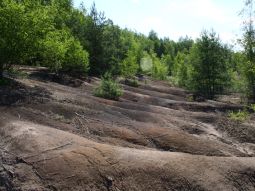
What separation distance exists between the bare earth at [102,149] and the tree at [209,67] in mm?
32903

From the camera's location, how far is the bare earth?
45.5 ft

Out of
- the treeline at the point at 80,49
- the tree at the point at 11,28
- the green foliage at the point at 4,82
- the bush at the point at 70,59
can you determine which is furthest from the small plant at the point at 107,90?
the bush at the point at 70,59

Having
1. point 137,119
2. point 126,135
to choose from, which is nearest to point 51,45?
point 137,119

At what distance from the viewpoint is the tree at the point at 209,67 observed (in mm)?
57375

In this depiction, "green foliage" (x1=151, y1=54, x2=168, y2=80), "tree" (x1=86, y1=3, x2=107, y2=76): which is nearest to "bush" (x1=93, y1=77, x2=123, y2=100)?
"tree" (x1=86, y1=3, x2=107, y2=76)

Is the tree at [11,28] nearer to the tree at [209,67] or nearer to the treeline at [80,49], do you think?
the treeline at [80,49]

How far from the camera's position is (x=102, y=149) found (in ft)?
50.9

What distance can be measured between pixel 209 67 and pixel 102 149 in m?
A: 44.1

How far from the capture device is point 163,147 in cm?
2030

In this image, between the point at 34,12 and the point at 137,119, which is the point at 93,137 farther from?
the point at 34,12

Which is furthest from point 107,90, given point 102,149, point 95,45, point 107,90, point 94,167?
point 95,45

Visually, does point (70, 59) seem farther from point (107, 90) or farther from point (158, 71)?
point (158, 71)

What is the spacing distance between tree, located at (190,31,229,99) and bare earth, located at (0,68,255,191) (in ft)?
108

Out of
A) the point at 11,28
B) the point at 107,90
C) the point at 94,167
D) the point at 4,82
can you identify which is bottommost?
the point at 94,167
